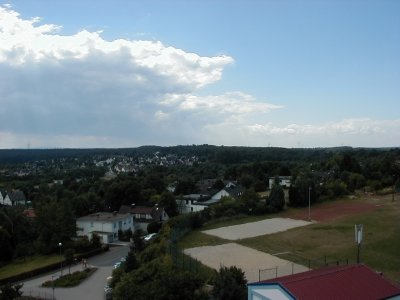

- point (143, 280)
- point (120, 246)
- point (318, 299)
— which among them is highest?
point (318, 299)

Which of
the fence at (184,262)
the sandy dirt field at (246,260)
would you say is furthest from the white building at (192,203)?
the fence at (184,262)

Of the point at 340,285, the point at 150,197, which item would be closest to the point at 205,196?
the point at 150,197

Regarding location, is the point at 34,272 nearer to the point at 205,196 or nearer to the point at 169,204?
the point at 169,204

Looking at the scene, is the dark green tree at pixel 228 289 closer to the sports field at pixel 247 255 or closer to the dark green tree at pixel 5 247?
the sports field at pixel 247 255

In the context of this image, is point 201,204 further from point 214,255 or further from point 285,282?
point 285,282

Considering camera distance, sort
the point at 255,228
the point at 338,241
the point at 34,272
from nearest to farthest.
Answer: the point at 34,272 < the point at 338,241 < the point at 255,228

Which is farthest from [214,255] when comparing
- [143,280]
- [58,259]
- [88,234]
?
[88,234]
